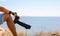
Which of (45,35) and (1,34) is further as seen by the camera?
(45,35)

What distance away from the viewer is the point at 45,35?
6.11 meters

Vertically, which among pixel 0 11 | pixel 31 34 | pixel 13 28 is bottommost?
pixel 31 34

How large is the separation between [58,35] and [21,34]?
0.88 m

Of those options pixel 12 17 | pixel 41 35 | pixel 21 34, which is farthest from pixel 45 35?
pixel 12 17

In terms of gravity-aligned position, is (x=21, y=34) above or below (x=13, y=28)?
below

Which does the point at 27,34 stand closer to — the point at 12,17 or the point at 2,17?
the point at 12,17

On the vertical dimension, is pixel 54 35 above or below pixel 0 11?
below

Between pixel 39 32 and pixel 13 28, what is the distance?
2267mm

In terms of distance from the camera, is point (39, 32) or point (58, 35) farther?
point (39, 32)

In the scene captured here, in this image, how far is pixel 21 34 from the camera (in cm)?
600

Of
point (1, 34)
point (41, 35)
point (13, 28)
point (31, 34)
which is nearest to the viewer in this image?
point (1, 34)

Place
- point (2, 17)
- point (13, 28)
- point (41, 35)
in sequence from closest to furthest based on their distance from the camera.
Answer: point (2, 17) → point (13, 28) → point (41, 35)

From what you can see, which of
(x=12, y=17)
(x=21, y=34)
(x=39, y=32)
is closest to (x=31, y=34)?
(x=39, y=32)

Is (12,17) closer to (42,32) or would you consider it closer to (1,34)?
(1,34)
